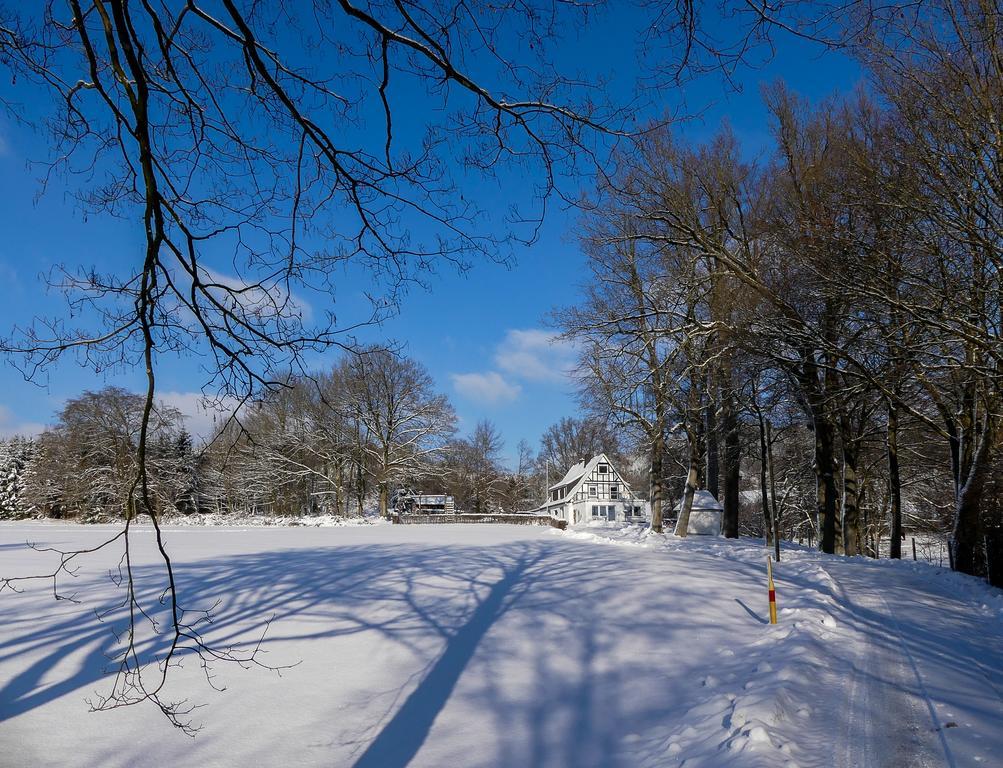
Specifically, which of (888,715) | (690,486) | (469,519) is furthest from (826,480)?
(469,519)

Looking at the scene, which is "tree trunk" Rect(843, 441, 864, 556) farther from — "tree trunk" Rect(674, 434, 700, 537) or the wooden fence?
the wooden fence

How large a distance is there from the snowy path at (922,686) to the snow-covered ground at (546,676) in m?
0.03

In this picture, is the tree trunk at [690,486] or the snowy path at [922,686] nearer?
the snowy path at [922,686]

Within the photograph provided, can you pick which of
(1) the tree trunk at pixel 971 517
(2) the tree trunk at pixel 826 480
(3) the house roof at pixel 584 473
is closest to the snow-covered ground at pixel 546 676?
(1) the tree trunk at pixel 971 517

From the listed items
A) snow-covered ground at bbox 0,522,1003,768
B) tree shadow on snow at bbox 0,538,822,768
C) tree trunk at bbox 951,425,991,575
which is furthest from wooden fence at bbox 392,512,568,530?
snow-covered ground at bbox 0,522,1003,768

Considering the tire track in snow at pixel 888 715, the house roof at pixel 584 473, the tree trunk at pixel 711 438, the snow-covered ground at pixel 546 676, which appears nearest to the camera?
the tire track in snow at pixel 888 715

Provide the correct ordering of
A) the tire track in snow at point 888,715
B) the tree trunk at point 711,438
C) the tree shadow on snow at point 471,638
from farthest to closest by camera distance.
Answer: the tree trunk at point 711,438 → the tree shadow on snow at point 471,638 → the tire track in snow at point 888,715

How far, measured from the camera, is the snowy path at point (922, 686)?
5.14 metres

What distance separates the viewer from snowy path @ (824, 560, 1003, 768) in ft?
16.9

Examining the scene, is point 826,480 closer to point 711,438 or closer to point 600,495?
point 711,438

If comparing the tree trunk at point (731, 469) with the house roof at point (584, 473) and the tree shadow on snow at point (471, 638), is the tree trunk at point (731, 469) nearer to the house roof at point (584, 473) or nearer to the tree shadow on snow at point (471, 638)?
the tree shadow on snow at point (471, 638)

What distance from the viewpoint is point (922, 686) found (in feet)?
22.1

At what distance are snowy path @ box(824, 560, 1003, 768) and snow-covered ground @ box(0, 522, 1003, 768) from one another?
3 centimetres

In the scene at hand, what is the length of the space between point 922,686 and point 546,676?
391 cm
